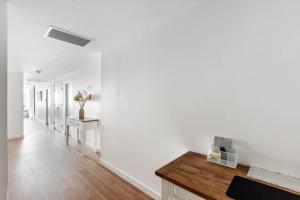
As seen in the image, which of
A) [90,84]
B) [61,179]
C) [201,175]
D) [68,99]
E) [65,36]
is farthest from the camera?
[68,99]

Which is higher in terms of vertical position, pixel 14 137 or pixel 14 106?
pixel 14 106

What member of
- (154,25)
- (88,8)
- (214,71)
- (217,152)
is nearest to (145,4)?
(154,25)

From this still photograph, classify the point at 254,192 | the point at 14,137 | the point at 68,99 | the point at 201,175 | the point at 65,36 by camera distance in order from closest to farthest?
1. the point at 254,192
2. the point at 201,175
3. the point at 65,36
4. the point at 14,137
5. the point at 68,99

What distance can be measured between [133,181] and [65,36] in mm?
2464

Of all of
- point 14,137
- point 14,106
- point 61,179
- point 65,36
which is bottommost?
point 61,179

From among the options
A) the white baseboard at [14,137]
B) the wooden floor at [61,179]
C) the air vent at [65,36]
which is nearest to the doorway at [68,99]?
the white baseboard at [14,137]

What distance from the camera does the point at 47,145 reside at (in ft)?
14.7

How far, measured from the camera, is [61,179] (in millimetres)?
2578

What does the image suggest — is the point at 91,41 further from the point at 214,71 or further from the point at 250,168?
the point at 250,168

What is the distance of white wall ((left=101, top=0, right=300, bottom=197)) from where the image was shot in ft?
3.71

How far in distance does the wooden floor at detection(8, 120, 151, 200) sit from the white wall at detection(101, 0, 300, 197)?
380 mm

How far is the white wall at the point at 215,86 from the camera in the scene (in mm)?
1131

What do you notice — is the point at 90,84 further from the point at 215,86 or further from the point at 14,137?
the point at 215,86

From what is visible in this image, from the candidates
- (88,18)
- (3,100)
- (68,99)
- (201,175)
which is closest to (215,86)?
(201,175)
